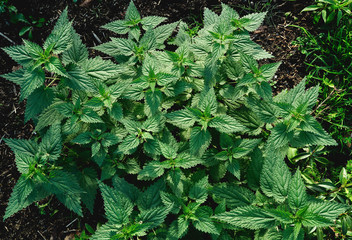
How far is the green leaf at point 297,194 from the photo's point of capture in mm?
2555

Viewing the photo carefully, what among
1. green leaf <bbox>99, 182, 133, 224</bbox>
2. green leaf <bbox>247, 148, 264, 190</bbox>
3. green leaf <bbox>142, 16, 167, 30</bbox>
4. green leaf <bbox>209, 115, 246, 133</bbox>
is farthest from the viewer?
green leaf <bbox>142, 16, 167, 30</bbox>

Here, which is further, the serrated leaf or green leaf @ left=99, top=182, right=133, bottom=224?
the serrated leaf

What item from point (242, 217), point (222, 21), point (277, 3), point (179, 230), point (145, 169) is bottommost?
point (179, 230)

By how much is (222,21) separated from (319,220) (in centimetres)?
213

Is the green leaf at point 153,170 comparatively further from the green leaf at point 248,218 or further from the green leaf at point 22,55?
the green leaf at point 22,55

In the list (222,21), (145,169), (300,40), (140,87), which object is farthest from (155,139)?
(300,40)

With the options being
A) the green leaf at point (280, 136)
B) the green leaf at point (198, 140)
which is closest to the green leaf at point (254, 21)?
the green leaf at point (280, 136)

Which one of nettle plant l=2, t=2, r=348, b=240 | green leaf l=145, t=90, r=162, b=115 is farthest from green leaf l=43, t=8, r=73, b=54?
green leaf l=145, t=90, r=162, b=115

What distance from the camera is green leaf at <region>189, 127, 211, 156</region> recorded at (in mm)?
2930

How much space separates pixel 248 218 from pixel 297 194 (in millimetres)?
486

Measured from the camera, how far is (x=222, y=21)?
3.04 metres

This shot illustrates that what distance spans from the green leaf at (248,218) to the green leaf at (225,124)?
2.55 ft

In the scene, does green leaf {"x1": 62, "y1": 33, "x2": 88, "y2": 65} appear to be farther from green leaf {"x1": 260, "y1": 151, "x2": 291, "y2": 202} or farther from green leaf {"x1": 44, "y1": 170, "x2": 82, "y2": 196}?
green leaf {"x1": 260, "y1": 151, "x2": 291, "y2": 202}

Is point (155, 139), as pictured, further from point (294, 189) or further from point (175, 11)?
point (175, 11)
